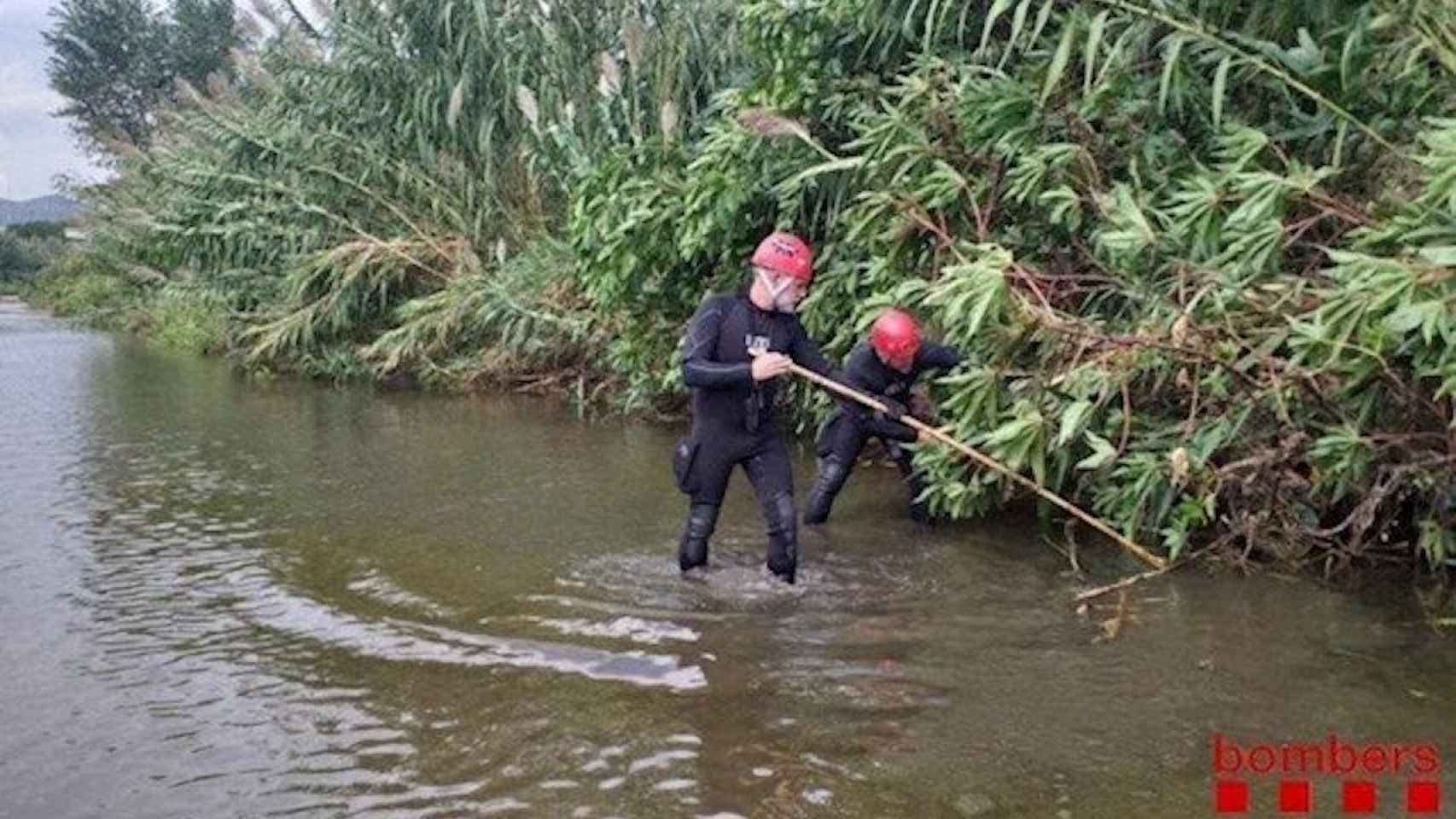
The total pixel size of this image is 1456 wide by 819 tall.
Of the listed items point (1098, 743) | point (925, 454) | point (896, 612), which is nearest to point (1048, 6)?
point (925, 454)

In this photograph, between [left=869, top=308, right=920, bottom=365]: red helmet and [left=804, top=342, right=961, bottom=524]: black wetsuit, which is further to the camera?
[left=804, top=342, right=961, bottom=524]: black wetsuit

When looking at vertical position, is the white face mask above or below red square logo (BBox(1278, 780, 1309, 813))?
above

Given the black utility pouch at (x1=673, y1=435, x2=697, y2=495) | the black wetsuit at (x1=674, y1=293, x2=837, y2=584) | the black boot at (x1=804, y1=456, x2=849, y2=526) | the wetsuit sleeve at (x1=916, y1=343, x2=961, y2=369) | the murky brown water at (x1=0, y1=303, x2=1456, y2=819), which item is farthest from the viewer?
the black boot at (x1=804, y1=456, x2=849, y2=526)

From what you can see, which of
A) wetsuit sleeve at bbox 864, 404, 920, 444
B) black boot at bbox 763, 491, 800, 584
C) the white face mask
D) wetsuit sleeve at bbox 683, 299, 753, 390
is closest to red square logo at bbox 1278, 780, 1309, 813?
black boot at bbox 763, 491, 800, 584

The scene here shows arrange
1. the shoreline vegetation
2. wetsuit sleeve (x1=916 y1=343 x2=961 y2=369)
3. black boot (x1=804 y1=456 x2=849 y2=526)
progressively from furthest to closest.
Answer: black boot (x1=804 y1=456 x2=849 y2=526), wetsuit sleeve (x1=916 y1=343 x2=961 y2=369), the shoreline vegetation

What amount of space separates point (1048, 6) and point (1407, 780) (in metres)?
4.01

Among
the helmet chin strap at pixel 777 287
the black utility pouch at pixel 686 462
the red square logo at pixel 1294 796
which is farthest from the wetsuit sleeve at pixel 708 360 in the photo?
the red square logo at pixel 1294 796

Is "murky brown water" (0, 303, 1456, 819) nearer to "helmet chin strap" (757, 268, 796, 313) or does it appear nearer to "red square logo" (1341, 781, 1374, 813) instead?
"red square logo" (1341, 781, 1374, 813)

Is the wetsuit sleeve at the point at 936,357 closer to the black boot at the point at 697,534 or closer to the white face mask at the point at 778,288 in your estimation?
the white face mask at the point at 778,288

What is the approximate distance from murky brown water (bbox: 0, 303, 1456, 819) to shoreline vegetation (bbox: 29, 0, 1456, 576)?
594 millimetres

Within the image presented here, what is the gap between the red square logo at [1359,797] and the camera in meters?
3.73

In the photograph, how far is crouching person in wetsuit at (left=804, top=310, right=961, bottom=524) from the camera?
704cm

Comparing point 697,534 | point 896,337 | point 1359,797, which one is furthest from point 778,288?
point 1359,797

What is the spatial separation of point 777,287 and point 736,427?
72cm
